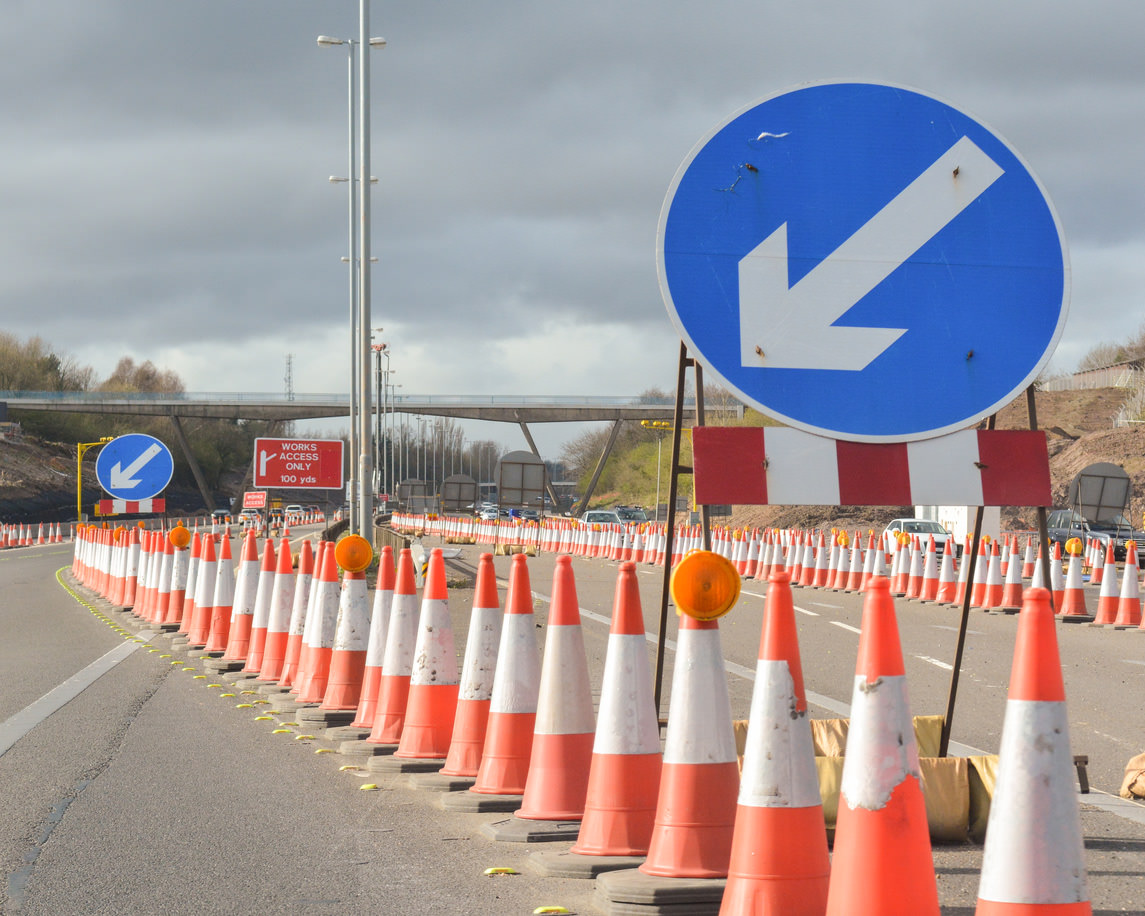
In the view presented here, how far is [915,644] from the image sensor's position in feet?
45.6

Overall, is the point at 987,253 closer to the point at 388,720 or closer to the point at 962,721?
the point at 388,720

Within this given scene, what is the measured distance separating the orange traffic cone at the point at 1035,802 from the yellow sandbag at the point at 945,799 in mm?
1862

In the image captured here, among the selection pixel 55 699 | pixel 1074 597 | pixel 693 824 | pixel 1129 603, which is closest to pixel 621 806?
pixel 693 824

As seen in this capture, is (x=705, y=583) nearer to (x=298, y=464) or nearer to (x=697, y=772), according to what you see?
(x=697, y=772)

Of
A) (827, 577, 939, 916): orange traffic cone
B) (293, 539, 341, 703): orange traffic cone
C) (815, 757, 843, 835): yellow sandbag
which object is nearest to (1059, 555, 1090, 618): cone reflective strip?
(293, 539, 341, 703): orange traffic cone

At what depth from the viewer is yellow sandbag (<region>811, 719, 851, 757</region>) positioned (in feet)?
17.3

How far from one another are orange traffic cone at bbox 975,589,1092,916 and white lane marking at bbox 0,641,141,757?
19.7 feet

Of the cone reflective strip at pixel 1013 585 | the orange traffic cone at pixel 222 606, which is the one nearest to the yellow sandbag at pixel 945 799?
the orange traffic cone at pixel 222 606

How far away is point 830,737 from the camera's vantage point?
533 cm

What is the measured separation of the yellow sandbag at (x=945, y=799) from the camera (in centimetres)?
495

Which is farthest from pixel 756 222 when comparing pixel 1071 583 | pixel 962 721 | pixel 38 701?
pixel 1071 583

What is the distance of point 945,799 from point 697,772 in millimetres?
1188

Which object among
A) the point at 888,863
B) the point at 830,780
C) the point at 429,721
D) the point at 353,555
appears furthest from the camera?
the point at 353,555

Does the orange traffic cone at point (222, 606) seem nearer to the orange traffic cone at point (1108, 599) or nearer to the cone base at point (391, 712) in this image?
the cone base at point (391, 712)
